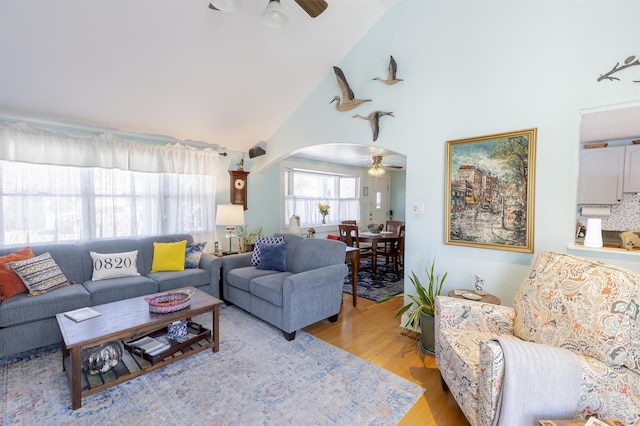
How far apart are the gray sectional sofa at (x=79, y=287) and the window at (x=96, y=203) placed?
193 mm

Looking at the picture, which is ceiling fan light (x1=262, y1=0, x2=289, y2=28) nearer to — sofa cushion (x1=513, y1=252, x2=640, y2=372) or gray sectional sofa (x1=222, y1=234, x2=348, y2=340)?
gray sectional sofa (x1=222, y1=234, x2=348, y2=340)

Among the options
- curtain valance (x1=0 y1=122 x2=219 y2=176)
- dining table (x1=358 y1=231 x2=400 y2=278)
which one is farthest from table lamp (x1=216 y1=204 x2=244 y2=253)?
dining table (x1=358 y1=231 x2=400 y2=278)

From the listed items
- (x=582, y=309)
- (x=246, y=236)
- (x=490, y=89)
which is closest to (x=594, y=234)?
(x=582, y=309)

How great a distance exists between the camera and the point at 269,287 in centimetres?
288

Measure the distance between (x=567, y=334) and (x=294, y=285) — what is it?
1.96 meters

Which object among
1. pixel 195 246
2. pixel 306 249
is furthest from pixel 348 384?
pixel 195 246

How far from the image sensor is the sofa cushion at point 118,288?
9.14 feet

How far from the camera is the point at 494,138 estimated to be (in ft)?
8.25

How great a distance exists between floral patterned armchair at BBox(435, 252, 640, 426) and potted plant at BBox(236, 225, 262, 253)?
3.14m

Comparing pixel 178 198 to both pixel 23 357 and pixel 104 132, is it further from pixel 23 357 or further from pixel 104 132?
pixel 23 357

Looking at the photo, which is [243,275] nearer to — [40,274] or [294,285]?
[294,285]

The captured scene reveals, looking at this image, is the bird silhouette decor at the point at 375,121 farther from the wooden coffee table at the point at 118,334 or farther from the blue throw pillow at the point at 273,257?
the wooden coffee table at the point at 118,334

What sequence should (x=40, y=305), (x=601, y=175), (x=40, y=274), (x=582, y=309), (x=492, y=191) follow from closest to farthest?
(x=582, y=309), (x=40, y=305), (x=492, y=191), (x=40, y=274), (x=601, y=175)

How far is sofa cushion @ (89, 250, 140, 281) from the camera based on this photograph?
122 inches
